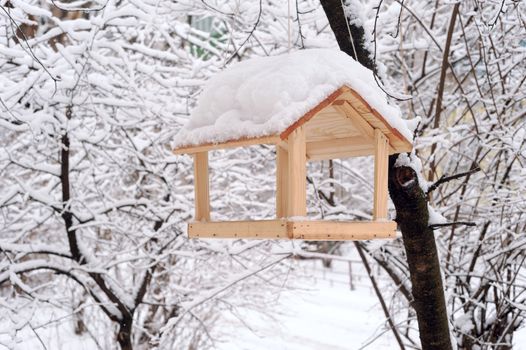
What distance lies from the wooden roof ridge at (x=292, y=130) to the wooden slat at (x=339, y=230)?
282 millimetres

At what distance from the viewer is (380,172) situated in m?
2.28

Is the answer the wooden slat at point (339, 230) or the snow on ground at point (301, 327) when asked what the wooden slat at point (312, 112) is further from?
the snow on ground at point (301, 327)

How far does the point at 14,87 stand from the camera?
365 cm

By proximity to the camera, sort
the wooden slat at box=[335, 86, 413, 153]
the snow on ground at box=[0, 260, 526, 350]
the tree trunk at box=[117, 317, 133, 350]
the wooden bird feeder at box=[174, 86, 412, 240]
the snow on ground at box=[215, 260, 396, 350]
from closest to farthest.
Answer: the wooden bird feeder at box=[174, 86, 412, 240] < the wooden slat at box=[335, 86, 413, 153] < the tree trunk at box=[117, 317, 133, 350] < the snow on ground at box=[0, 260, 526, 350] < the snow on ground at box=[215, 260, 396, 350]

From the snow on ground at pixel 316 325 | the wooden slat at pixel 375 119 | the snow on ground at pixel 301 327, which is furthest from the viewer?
the snow on ground at pixel 316 325

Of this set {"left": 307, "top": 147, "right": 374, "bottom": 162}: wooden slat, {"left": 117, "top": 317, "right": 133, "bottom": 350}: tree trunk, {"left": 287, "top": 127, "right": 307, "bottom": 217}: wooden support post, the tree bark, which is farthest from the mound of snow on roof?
{"left": 117, "top": 317, "right": 133, "bottom": 350}: tree trunk

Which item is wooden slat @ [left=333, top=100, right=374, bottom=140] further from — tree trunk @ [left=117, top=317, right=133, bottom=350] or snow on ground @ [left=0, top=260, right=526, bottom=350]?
snow on ground @ [left=0, top=260, right=526, bottom=350]

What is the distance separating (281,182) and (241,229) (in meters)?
0.27

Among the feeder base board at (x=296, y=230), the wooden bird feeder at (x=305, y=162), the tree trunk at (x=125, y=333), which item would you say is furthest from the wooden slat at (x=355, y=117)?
the tree trunk at (x=125, y=333)

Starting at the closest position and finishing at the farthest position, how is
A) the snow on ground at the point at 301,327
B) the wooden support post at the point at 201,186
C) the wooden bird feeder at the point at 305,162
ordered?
the wooden bird feeder at the point at 305,162 < the wooden support post at the point at 201,186 < the snow on ground at the point at 301,327

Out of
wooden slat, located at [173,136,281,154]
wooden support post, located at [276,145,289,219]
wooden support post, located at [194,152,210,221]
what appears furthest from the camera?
wooden support post, located at [194,152,210,221]

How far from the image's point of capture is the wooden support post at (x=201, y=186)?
242 centimetres

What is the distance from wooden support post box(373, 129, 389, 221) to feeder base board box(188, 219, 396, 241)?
74 mm

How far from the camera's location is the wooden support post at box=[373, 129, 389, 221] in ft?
7.45
